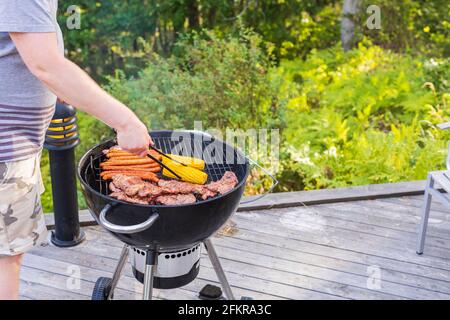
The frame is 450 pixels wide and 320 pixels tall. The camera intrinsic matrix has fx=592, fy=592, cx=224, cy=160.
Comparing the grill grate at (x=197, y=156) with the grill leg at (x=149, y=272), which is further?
the grill grate at (x=197, y=156)

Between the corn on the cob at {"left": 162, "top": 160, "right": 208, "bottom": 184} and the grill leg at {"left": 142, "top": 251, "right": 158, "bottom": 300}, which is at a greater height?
the corn on the cob at {"left": 162, "top": 160, "right": 208, "bottom": 184}

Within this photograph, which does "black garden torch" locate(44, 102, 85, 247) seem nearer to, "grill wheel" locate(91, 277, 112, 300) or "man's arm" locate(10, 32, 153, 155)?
"grill wheel" locate(91, 277, 112, 300)

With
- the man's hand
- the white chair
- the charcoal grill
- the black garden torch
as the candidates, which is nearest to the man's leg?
the charcoal grill

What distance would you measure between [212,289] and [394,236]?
1188 millimetres

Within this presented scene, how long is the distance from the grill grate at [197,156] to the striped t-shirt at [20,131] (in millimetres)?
325

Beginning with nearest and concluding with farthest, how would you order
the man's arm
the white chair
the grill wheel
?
1. the man's arm
2. the grill wheel
3. the white chair

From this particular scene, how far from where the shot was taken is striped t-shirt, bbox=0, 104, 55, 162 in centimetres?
200

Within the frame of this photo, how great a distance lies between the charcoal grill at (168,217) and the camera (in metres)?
2.08

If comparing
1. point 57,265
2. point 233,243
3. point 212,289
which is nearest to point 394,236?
point 233,243

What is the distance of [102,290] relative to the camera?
2695 millimetres

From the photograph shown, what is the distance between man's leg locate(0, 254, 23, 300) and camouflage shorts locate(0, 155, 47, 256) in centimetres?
7

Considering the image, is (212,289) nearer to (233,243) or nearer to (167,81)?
(233,243)

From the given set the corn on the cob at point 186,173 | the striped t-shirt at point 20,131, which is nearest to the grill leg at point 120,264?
the corn on the cob at point 186,173

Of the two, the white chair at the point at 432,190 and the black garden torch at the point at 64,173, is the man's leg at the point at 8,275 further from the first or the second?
the white chair at the point at 432,190
